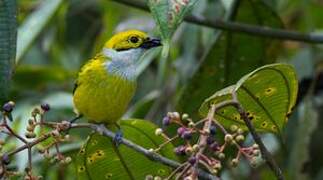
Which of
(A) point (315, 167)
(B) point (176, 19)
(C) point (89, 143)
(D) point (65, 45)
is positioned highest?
(B) point (176, 19)

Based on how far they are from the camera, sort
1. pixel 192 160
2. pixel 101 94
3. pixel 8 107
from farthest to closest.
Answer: pixel 101 94 → pixel 8 107 → pixel 192 160

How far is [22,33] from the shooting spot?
9.86 feet

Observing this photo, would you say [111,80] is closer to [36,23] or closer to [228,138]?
[36,23]

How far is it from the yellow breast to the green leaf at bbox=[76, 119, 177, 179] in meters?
0.51

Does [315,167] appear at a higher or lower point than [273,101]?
lower

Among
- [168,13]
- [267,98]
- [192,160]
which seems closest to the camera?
[192,160]

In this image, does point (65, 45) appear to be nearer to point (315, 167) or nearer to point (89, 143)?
point (315, 167)

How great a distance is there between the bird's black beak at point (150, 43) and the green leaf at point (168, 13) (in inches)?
45.8

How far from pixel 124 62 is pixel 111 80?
132 millimetres

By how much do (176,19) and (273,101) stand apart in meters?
0.47

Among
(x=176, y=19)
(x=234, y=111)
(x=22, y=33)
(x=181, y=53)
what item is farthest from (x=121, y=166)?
(x=181, y=53)

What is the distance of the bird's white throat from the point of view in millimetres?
2898

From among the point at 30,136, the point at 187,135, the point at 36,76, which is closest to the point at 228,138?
the point at 187,135

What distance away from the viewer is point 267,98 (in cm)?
196
